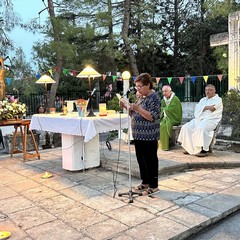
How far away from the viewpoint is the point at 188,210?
3.02 meters

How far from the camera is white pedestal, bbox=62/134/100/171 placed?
4562mm

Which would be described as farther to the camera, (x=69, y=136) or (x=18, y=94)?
(x=18, y=94)

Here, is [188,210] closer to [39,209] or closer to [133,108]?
[133,108]

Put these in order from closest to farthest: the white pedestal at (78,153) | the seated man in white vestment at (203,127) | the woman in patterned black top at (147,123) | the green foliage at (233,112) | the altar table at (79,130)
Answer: the woman in patterned black top at (147,123), the altar table at (79,130), the white pedestal at (78,153), the seated man in white vestment at (203,127), the green foliage at (233,112)

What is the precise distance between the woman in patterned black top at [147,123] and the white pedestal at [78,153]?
1320mm

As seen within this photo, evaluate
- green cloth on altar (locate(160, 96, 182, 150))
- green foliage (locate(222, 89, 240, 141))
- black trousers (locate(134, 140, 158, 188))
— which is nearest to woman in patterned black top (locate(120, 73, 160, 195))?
black trousers (locate(134, 140, 158, 188))

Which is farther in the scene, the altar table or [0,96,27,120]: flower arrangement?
[0,96,27,120]: flower arrangement

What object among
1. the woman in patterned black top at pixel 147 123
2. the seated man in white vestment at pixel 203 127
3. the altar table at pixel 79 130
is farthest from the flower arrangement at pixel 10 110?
the seated man in white vestment at pixel 203 127

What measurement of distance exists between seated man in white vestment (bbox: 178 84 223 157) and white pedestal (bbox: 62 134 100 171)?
1.71m

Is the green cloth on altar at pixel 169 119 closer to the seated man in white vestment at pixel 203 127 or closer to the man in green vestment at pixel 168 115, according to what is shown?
the man in green vestment at pixel 168 115

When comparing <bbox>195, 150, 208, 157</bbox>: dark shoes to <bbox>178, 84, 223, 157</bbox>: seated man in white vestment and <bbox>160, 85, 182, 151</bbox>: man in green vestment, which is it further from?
<bbox>160, 85, 182, 151</bbox>: man in green vestment

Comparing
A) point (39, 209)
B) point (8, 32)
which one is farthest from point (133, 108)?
point (8, 32)

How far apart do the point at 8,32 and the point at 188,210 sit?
8.29 m

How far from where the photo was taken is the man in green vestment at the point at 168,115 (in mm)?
5941
